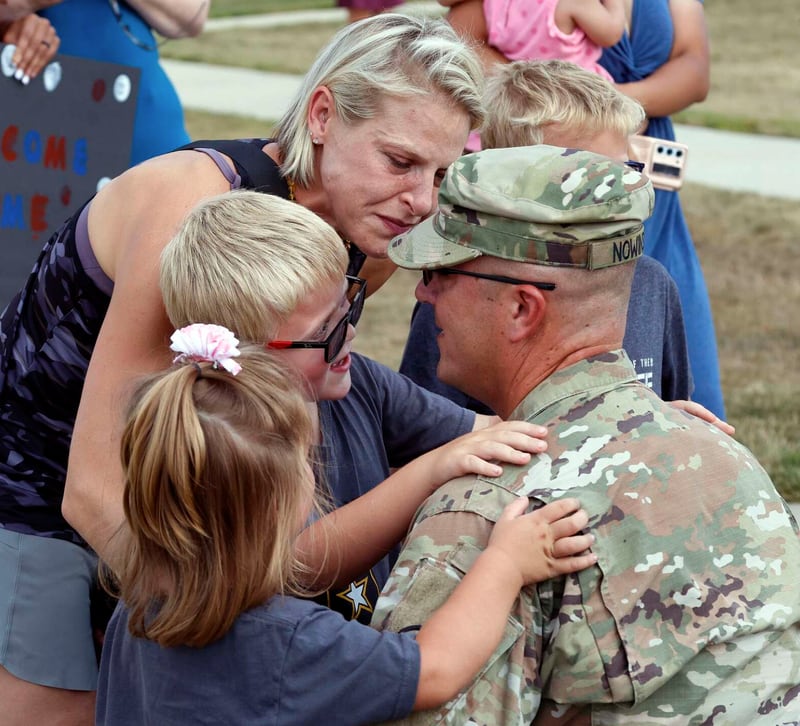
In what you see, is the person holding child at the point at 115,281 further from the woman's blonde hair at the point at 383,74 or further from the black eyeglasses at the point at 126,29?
the black eyeglasses at the point at 126,29

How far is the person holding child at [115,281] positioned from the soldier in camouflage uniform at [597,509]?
61 centimetres

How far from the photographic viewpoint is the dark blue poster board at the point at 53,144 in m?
4.42

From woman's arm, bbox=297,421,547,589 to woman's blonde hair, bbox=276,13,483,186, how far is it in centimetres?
87

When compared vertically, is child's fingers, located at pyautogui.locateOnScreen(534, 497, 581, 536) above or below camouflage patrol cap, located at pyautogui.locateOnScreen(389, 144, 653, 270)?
below

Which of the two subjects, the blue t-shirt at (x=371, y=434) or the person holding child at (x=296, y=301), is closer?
the person holding child at (x=296, y=301)

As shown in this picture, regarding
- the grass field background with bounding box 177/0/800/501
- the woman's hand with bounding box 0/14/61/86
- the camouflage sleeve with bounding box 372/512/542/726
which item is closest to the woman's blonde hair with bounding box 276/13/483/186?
the camouflage sleeve with bounding box 372/512/542/726

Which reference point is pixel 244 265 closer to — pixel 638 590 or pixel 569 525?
pixel 569 525

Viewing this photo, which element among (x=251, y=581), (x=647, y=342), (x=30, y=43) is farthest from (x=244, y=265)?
(x=30, y=43)

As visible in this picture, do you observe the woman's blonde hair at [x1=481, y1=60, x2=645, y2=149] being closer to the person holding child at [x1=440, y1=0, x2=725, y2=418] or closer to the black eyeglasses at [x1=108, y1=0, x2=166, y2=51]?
the person holding child at [x1=440, y1=0, x2=725, y2=418]

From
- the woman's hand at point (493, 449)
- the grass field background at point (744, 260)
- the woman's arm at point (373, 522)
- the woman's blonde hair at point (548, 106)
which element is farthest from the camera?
the grass field background at point (744, 260)

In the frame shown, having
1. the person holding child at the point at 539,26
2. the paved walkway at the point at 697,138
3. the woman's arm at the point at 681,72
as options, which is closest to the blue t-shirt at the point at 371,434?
the person holding child at the point at 539,26

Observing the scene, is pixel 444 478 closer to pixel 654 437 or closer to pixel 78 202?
pixel 654 437

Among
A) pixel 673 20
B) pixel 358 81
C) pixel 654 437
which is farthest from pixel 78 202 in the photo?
pixel 654 437

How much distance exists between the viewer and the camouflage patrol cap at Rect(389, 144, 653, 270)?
88.0 inches
